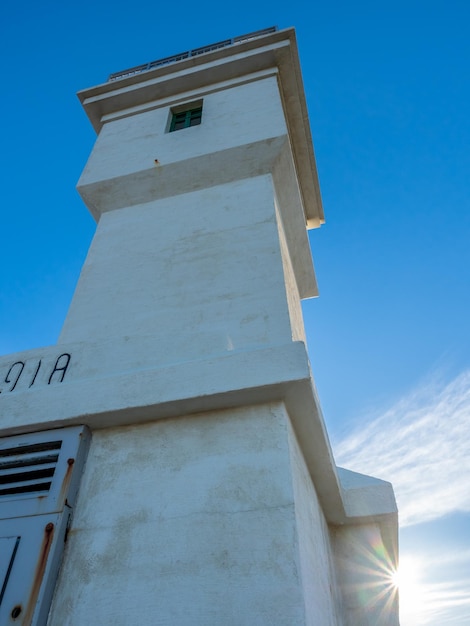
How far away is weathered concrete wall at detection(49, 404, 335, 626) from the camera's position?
2736mm

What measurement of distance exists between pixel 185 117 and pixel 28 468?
6985mm

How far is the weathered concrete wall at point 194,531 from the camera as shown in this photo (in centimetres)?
274

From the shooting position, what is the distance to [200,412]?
3.66m

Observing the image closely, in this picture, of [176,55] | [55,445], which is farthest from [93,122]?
[55,445]

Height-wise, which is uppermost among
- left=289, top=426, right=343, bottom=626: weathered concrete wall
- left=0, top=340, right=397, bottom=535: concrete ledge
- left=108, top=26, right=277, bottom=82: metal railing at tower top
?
left=108, top=26, right=277, bottom=82: metal railing at tower top

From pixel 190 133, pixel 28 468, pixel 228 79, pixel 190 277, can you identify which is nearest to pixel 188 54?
pixel 228 79

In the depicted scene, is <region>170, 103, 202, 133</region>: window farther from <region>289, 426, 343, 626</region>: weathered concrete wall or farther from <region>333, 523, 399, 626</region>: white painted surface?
<region>333, 523, 399, 626</region>: white painted surface

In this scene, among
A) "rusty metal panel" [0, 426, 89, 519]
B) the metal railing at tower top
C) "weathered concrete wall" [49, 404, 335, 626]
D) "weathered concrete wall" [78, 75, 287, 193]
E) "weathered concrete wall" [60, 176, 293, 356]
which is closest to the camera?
"weathered concrete wall" [49, 404, 335, 626]

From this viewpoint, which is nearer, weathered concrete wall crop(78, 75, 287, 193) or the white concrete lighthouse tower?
the white concrete lighthouse tower

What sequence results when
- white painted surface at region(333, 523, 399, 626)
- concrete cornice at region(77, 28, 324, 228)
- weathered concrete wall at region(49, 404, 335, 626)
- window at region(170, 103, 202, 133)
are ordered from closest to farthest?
weathered concrete wall at region(49, 404, 335, 626) → white painted surface at region(333, 523, 399, 626) → window at region(170, 103, 202, 133) → concrete cornice at region(77, 28, 324, 228)

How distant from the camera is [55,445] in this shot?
12.1ft

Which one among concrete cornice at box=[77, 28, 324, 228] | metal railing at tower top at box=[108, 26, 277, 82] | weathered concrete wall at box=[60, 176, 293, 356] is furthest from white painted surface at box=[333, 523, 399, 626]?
metal railing at tower top at box=[108, 26, 277, 82]

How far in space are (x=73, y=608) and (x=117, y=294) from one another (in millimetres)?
3290

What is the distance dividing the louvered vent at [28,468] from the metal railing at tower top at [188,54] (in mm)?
8181
